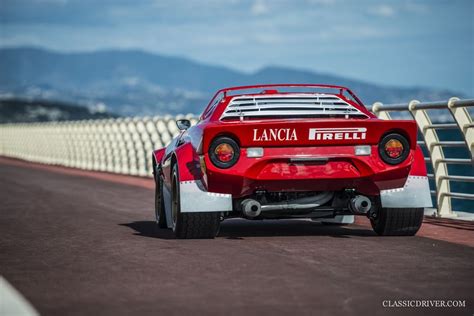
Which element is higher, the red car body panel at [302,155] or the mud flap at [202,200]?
the red car body panel at [302,155]

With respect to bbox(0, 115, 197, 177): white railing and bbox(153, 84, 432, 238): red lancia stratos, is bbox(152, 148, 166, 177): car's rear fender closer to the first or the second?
→ bbox(153, 84, 432, 238): red lancia stratos

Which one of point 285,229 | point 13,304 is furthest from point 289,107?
point 13,304

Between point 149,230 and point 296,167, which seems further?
point 149,230

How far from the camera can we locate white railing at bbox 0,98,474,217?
12.9 metres

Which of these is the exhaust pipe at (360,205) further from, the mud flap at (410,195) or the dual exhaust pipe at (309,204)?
the mud flap at (410,195)

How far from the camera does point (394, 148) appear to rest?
30.7 ft

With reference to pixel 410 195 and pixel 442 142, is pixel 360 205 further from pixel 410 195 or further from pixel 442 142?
pixel 442 142

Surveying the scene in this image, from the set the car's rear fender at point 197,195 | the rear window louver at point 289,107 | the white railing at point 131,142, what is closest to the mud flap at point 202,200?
the car's rear fender at point 197,195

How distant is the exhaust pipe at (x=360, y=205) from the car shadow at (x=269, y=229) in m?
0.84

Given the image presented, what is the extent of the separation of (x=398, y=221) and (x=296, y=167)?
1.33 m

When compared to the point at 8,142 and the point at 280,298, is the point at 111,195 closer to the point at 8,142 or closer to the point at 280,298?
the point at 280,298

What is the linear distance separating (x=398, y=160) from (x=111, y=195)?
10336 mm

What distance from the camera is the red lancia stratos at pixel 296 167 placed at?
9.15 meters

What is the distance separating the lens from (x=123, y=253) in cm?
895
